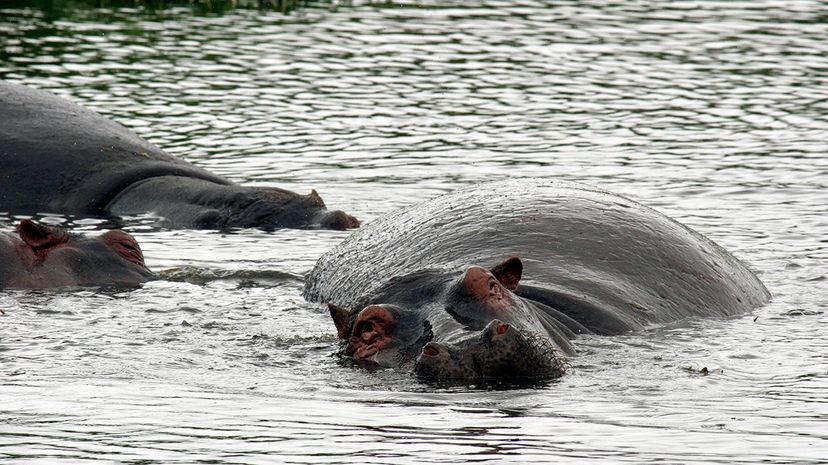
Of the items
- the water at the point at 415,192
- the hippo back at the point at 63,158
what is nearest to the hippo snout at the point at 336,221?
the water at the point at 415,192

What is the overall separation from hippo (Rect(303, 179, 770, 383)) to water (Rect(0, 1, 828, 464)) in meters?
0.15

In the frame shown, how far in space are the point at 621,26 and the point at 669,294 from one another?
51.3 feet

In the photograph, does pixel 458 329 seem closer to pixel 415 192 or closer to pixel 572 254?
pixel 572 254

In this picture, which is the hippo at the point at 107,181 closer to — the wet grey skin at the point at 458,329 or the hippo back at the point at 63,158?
the hippo back at the point at 63,158

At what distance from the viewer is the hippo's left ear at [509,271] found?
24.5ft

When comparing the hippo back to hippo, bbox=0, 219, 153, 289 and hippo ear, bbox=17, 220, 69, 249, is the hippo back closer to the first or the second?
hippo, bbox=0, 219, 153, 289

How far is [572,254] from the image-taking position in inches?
340

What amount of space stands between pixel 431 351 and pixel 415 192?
6.90m

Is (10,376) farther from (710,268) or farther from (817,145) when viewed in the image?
(817,145)

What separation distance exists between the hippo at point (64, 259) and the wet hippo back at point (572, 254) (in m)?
1.31

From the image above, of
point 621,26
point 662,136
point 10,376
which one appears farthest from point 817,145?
point 10,376

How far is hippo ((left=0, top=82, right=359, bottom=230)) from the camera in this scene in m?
12.7

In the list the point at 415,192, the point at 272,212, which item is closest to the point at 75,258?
the point at 272,212

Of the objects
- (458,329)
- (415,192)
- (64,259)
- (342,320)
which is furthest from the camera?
(415,192)
